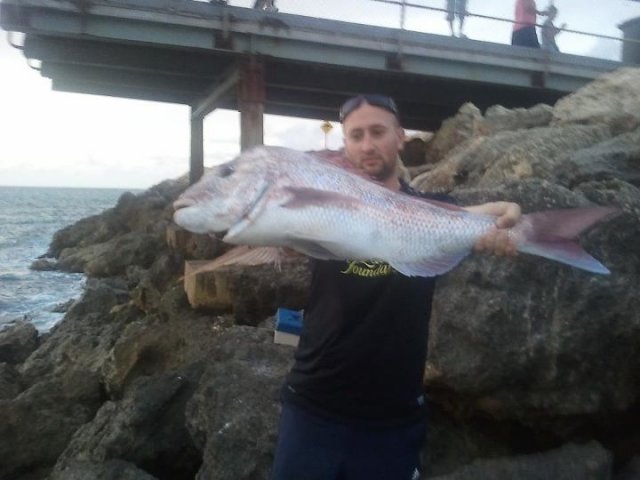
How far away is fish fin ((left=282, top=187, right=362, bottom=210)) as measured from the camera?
257 cm

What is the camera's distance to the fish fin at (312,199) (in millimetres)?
2566

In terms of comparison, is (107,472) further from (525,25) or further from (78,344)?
(525,25)

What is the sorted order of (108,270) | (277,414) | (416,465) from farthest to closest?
(108,270)
(277,414)
(416,465)

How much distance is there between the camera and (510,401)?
14.6 ft

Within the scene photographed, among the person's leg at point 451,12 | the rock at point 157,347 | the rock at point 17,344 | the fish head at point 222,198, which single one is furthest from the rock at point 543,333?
the rock at point 17,344

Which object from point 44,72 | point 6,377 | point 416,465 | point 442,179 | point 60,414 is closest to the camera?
point 416,465

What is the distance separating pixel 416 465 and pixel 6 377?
796cm

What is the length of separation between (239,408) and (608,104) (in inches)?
313

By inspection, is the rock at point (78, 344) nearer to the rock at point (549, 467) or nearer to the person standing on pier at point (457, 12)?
the rock at point (549, 467)

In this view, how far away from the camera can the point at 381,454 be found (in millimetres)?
2846

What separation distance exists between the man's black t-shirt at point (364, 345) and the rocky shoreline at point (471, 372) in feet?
5.13

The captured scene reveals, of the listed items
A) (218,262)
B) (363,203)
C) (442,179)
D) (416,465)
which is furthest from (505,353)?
(442,179)

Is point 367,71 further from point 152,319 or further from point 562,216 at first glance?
point 562,216

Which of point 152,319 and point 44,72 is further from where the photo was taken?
point 44,72
